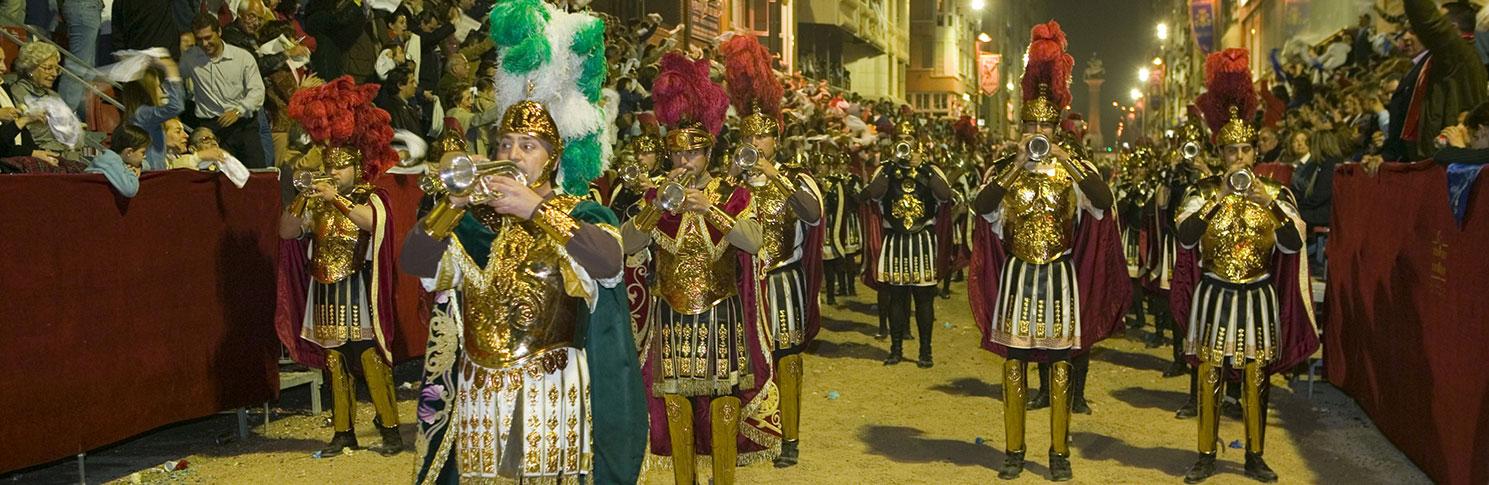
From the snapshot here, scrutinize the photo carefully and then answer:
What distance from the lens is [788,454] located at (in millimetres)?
7984

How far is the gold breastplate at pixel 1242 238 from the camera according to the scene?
23.4 feet

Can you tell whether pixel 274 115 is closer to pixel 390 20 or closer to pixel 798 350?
pixel 390 20

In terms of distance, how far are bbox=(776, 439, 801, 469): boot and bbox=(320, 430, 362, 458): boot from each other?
9.00 ft

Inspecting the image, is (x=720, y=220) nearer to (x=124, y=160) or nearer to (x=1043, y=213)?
(x=1043, y=213)

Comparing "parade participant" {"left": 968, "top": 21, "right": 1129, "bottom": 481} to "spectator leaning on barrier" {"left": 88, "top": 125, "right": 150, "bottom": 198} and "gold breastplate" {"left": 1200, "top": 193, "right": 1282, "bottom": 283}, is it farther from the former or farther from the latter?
"spectator leaning on barrier" {"left": 88, "top": 125, "right": 150, "bottom": 198}

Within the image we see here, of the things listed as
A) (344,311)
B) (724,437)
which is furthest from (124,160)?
(724,437)

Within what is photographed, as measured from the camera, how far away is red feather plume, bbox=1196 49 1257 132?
309 inches

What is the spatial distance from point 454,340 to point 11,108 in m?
5.41

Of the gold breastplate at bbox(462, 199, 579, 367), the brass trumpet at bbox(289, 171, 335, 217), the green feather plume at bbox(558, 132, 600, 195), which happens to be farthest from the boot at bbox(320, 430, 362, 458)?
the gold breastplate at bbox(462, 199, 579, 367)

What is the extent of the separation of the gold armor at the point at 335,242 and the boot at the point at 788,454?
283 cm

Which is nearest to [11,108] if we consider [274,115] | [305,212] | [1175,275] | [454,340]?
[305,212]

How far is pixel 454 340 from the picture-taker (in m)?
4.38

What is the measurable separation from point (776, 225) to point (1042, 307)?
1713mm

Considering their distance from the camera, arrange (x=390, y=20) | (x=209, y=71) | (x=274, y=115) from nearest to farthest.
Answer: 1. (x=209, y=71)
2. (x=274, y=115)
3. (x=390, y=20)
